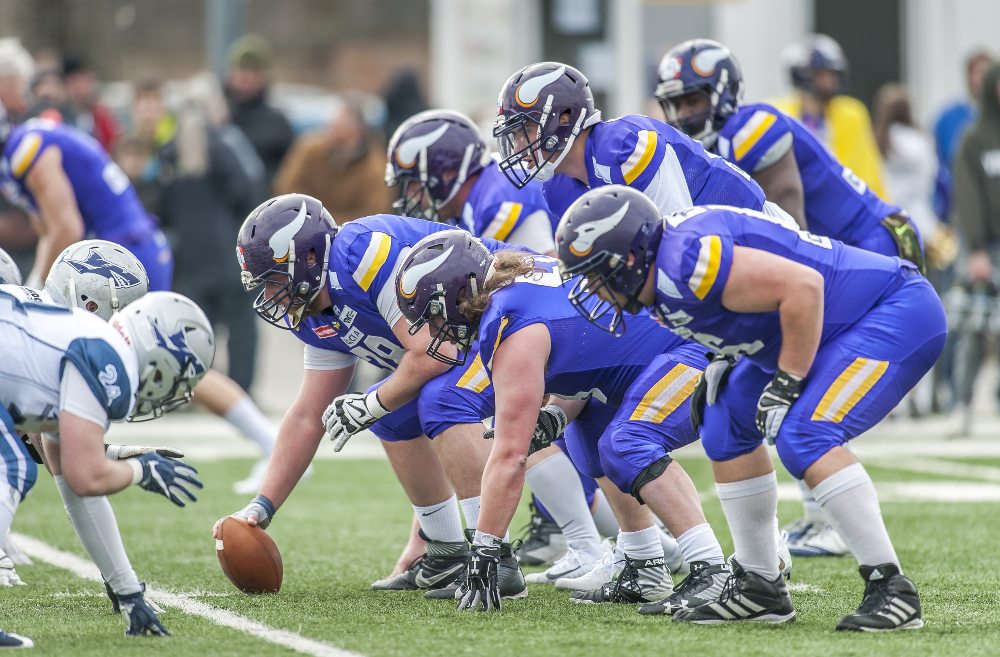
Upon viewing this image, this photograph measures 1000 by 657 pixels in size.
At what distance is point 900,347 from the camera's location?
504 centimetres

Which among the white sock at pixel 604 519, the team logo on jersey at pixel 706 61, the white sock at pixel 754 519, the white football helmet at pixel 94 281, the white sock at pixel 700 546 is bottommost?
the white sock at pixel 604 519

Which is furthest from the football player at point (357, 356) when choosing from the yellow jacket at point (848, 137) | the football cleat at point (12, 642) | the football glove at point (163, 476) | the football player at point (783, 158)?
the yellow jacket at point (848, 137)

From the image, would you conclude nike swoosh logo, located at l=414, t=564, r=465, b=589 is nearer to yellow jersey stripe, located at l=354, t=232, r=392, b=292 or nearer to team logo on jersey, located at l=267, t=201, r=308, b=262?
yellow jersey stripe, located at l=354, t=232, r=392, b=292

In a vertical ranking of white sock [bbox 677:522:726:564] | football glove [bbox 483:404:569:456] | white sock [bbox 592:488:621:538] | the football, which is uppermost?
football glove [bbox 483:404:569:456]

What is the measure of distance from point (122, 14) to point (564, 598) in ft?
79.5

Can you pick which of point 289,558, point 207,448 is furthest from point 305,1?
point 289,558

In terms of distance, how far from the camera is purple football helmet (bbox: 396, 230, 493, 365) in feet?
17.4

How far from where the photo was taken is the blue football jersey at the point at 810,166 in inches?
264

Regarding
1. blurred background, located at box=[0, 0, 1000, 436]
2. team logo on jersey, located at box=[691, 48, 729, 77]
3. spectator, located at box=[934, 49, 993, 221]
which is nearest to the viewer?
team logo on jersey, located at box=[691, 48, 729, 77]

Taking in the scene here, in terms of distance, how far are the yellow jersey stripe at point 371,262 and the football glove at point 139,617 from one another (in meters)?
1.29

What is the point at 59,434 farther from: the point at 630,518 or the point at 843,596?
the point at 843,596

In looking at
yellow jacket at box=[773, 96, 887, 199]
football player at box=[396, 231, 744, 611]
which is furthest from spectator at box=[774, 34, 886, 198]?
football player at box=[396, 231, 744, 611]

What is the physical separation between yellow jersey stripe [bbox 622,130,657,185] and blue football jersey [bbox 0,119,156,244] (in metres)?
3.51

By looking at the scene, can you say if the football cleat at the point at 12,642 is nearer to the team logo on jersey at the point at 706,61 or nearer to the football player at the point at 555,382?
the football player at the point at 555,382
